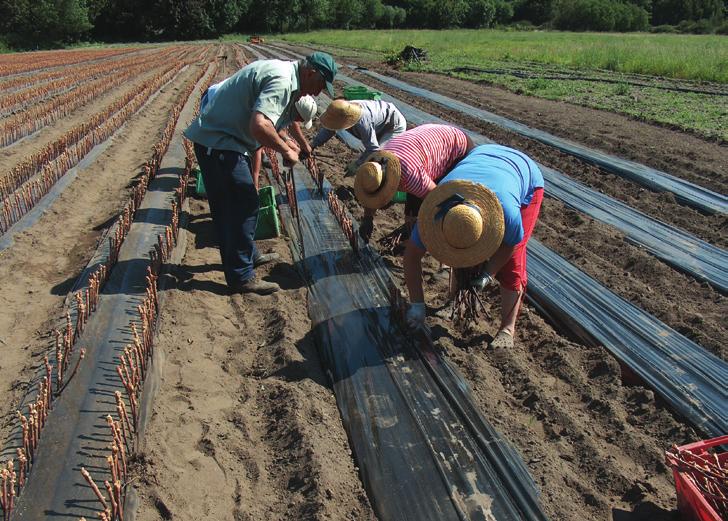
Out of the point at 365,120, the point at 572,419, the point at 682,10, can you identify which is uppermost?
the point at 682,10

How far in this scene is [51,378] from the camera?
8.89ft

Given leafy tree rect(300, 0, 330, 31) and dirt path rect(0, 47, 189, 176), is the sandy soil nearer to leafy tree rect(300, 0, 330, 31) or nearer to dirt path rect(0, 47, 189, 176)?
dirt path rect(0, 47, 189, 176)

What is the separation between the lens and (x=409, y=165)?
322cm

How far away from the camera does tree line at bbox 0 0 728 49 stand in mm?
33906

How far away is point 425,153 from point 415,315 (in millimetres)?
976

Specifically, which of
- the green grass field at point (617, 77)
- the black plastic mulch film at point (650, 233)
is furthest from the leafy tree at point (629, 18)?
the black plastic mulch film at point (650, 233)

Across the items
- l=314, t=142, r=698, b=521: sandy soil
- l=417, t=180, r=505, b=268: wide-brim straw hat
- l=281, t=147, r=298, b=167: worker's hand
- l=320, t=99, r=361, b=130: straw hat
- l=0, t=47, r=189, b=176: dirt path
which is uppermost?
l=320, t=99, r=361, b=130: straw hat

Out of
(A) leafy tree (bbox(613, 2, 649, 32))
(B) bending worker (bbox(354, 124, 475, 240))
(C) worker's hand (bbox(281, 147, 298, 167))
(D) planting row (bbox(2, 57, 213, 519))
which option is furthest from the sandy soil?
(A) leafy tree (bbox(613, 2, 649, 32))

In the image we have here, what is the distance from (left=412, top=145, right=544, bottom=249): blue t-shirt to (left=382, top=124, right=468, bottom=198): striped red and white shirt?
365 millimetres

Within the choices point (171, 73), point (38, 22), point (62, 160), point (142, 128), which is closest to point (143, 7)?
point (38, 22)

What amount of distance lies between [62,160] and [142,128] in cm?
298

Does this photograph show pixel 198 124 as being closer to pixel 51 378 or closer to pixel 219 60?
pixel 51 378

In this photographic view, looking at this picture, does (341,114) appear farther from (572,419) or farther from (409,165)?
(572,419)

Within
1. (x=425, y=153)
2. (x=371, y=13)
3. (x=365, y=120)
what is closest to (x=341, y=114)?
(x=365, y=120)
